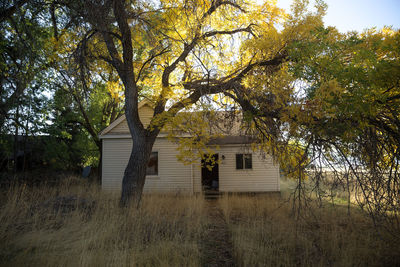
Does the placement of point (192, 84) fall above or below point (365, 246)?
above

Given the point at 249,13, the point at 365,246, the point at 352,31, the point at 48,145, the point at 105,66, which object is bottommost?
the point at 365,246

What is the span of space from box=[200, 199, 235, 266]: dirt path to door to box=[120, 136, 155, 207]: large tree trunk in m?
2.58

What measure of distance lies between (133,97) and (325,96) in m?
6.08

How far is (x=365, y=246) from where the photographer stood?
219 inches

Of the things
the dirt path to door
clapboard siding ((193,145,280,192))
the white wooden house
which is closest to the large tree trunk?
the dirt path to door

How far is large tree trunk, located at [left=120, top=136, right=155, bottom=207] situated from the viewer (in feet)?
25.8

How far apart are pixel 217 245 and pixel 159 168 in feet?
28.0

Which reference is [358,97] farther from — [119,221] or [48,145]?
[48,145]

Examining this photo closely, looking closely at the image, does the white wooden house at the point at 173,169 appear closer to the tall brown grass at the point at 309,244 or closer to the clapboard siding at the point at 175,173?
the clapboard siding at the point at 175,173

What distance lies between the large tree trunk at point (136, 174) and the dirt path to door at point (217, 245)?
2.58 meters

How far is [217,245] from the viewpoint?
5961 millimetres

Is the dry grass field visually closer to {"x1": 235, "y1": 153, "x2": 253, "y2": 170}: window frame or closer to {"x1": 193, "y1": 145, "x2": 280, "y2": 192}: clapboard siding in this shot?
{"x1": 193, "y1": 145, "x2": 280, "y2": 192}: clapboard siding

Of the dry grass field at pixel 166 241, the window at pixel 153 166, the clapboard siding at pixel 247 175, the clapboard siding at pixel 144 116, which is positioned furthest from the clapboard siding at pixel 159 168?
the dry grass field at pixel 166 241

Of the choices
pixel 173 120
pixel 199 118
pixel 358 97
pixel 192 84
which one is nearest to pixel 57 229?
pixel 173 120
